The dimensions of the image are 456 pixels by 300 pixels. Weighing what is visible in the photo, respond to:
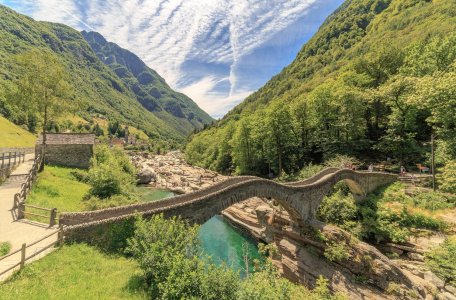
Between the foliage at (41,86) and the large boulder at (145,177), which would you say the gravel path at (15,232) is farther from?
the large boulder at (145,177)

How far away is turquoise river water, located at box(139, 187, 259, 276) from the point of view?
26.1 m

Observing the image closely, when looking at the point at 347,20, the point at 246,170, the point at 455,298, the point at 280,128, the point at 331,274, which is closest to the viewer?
the point at 455,298

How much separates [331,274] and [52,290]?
68.2 ft

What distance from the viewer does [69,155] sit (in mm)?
33812

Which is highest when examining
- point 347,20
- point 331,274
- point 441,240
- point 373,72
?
point 347,20

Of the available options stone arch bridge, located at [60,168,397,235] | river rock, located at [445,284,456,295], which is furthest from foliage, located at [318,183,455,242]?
river rock, located at [445,284,456,295]

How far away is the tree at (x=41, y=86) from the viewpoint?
85.0ft

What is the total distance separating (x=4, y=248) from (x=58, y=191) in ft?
46.4

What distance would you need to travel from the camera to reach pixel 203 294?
27.3 feet

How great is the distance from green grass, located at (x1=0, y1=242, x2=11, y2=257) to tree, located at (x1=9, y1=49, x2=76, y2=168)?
19.6 m

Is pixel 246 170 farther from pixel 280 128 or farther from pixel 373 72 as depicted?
pixel 373 72

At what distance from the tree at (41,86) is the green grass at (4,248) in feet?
64.4

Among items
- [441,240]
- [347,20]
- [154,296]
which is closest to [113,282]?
[154,296]

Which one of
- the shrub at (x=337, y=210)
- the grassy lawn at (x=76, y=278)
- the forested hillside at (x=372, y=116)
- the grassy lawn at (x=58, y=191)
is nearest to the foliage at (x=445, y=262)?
the shrub at (x=337, y=210)
